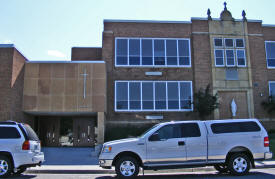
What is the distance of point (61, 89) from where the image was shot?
1964 cm

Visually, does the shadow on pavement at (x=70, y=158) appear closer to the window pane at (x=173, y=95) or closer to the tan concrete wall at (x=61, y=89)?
the tan concrete wall at (x=61, y=89)

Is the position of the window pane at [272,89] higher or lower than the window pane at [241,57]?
lower

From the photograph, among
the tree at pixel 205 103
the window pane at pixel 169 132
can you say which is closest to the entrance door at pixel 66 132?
the tree at pixel 205 103

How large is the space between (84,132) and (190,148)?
14877 millimetres

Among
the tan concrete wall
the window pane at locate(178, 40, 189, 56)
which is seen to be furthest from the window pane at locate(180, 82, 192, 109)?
the tan concrete wall

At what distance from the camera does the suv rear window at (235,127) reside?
1025 cm

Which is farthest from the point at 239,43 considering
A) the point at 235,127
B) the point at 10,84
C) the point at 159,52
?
the point at 10,84

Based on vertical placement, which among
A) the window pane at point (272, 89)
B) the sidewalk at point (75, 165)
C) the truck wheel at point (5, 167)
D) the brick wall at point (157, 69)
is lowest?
the sidewalk at point (75, 165)

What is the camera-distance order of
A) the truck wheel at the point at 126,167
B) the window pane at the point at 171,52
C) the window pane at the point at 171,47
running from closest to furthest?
the truck wheel at the point at 126,167 → the window pane at the point at 171,52 → the window pane at the point at 171,47

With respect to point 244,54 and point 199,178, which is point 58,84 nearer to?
point 199,178

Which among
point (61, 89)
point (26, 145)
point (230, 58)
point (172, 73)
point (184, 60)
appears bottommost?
point (26, 145)

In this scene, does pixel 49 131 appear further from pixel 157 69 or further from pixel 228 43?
pixel 228 43

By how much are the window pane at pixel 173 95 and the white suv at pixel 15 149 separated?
14.2 m

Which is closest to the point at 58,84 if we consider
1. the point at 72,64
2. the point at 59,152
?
the point at 72,64
